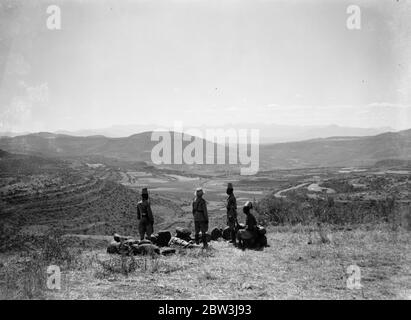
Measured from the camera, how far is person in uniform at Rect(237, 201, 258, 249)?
12619 millimetres

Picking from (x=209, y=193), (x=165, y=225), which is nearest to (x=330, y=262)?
(x=165, y=225)

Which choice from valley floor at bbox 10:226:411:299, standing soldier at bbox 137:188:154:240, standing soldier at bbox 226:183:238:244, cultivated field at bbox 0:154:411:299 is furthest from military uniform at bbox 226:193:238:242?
standing soldier at bbox 137:188:154:240

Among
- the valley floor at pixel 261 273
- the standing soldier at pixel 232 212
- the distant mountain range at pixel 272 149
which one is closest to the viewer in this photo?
the valley floor at pixel 261 273

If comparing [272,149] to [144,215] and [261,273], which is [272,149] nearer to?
[144,215]

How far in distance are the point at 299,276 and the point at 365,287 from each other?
147 centimetres

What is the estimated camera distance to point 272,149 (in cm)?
18550

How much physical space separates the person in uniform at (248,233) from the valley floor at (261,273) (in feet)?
1.72

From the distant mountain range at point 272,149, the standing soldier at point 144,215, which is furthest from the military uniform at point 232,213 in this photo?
the distant mountain range at point 272,149

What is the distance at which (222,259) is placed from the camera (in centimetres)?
1078

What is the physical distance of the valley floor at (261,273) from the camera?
7.61m

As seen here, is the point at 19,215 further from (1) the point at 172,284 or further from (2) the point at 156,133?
(2) the point at 156,133

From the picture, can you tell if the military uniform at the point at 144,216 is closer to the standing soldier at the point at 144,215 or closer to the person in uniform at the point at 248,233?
the standing soldier at the point at 144,215

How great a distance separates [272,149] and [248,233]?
175725 mm

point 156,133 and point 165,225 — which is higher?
point 156,133
